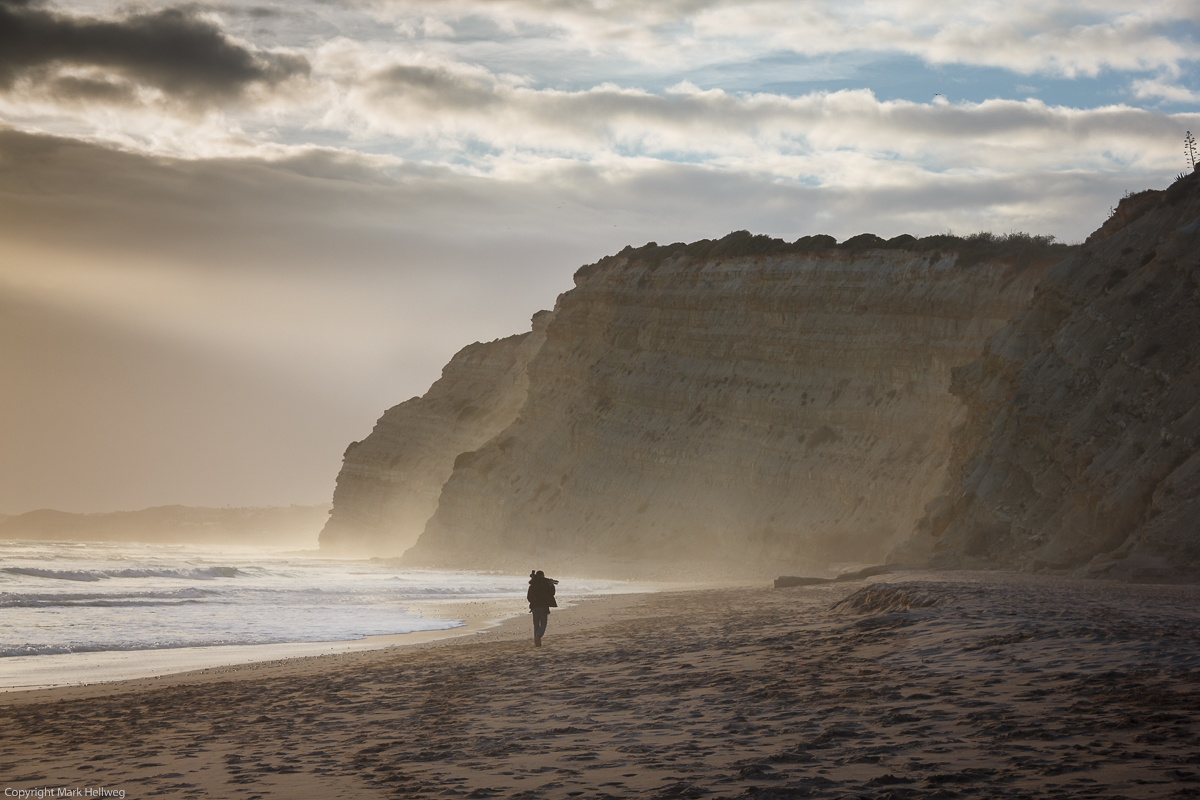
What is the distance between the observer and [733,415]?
45094 mm

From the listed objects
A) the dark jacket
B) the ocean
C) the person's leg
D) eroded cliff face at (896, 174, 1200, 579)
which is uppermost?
eroded cliff face at (896, 174, 1200, 579)

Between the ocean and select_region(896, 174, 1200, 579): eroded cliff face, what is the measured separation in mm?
13161

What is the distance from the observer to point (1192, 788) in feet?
14.5

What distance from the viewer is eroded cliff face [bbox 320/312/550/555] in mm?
70688

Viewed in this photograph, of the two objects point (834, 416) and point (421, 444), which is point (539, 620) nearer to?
point (834, 416)

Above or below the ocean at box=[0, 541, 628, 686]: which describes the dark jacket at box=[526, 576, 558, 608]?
above

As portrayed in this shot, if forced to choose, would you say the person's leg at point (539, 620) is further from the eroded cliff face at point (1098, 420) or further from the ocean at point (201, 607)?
the eroded cliff face at point (1098, 420)

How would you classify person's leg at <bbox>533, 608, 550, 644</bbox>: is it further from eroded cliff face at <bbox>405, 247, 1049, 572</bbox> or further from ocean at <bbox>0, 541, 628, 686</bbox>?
eroded cliff face at <bbox>405, 247, 1049, 572</bbox>

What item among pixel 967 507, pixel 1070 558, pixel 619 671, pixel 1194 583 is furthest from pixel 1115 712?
pixel 967 507

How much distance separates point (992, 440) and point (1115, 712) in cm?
2189

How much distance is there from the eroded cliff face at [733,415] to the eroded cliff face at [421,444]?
9.60 meters

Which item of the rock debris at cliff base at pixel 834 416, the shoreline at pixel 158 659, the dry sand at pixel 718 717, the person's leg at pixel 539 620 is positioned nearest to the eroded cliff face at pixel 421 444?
the rock debris at cliff base at pixel 834 416

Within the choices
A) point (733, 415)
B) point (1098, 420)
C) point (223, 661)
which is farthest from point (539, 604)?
point (733, 415)

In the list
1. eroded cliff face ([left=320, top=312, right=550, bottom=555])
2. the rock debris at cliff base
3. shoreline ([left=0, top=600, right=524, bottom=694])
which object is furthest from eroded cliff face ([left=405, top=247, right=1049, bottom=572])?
shoreline ([left=0, top=600, right=524, bottom=694])
